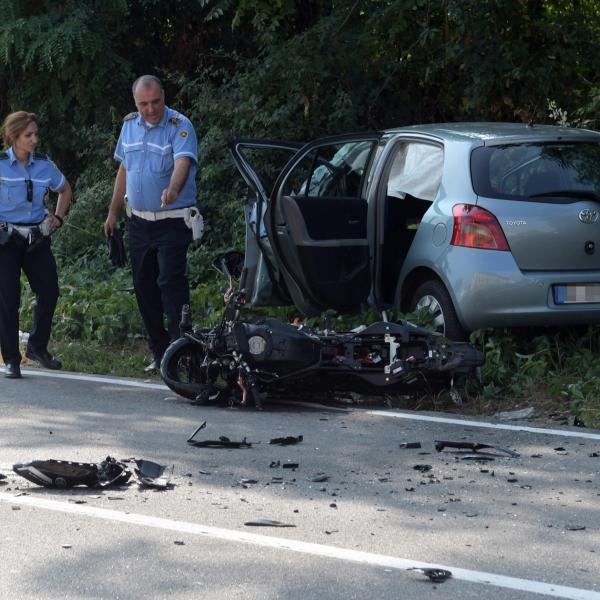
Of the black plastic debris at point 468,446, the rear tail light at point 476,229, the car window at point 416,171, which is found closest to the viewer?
the black plastic debris at point 468,446

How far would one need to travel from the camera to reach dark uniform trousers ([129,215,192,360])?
9711mm

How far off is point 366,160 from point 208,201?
484 cm

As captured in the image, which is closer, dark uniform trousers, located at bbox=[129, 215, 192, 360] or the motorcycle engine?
the motorcycle engine

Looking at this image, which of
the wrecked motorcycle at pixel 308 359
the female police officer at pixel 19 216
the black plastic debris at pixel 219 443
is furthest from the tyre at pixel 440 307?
the female police officer at pixel 19 216

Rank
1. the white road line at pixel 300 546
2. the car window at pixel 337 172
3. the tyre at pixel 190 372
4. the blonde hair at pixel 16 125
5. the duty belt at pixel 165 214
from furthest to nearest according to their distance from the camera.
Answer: the car window at pixel 337 172 → the blonde hair at pixel 16 125 → the duty belt at pixel 165 214 → the tyre at pixel 190 372 → the white road line at pixel 300 546

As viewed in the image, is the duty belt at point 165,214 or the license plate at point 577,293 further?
the duty belt at point 165,214

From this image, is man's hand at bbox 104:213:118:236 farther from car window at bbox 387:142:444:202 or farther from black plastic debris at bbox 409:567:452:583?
black plastic debris at bbox 409:567:452:583

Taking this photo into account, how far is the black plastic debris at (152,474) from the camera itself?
6285 mm

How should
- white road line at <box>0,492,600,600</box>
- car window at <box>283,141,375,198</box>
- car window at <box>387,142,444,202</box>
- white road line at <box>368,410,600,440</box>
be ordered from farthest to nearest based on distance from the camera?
car window at <box>283,141,375,198</box> < car window at <box>387,142,444,202</box> < white road line at <box>368,410,600,440</box> < white road line at <box>0,492,600,600</box>

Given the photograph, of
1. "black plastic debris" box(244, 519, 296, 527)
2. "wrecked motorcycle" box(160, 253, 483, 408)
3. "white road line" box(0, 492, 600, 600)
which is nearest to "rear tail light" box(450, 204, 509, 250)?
"wrecked motorcycle" box(160, 253, 483, 408)

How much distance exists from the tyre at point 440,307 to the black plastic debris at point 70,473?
314cm

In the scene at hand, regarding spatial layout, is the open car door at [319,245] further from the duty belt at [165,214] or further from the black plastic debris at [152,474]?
the black plastic debris at [152,474]

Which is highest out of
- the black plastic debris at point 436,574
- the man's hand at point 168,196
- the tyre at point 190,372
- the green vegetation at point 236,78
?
the green vegetation at point 236,78

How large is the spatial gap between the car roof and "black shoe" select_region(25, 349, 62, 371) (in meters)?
A: 2.90
